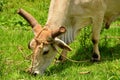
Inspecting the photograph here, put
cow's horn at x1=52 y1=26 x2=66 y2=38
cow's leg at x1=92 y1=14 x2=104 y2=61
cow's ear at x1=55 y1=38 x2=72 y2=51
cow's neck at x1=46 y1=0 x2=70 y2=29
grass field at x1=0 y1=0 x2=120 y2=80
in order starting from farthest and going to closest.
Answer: cow's leg at x1=92 y1=14 x2=104 y2=61 → cow's neck at x1=46 y1=0 x2=70 y2=29 → cow's ear at x1=55 y1=38 x2=72 y2=51 → cow's horn at x1=52 y1=26 x2=66 y2=38 → grass field at x1=0 y1=0 x2=120 y2=80

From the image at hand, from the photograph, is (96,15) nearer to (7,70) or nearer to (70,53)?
(70,53)

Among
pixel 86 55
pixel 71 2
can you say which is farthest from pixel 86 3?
pixel 86 55

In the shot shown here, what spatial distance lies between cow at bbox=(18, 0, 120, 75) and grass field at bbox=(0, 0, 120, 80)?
0.21m

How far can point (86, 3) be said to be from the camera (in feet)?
25.7

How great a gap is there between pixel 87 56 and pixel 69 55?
1.20ft

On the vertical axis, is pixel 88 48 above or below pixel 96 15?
below

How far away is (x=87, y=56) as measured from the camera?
27.2 ft

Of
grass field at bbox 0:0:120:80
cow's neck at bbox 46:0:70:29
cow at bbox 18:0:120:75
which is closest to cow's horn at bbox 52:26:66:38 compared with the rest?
cow at bbox 18:0:120:75

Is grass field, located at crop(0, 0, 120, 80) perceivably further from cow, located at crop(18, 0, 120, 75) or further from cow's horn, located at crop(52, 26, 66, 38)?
cow's horn, located at crop(52, 26, 66, 38)

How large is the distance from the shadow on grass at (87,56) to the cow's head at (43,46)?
24 cm

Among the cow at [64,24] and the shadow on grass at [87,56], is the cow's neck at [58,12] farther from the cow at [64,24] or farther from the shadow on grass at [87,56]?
the shadow on grass at [87,56]

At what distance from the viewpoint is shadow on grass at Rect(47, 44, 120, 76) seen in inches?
295

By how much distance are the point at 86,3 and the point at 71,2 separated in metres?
0.31

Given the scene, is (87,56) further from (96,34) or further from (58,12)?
(58,12)
